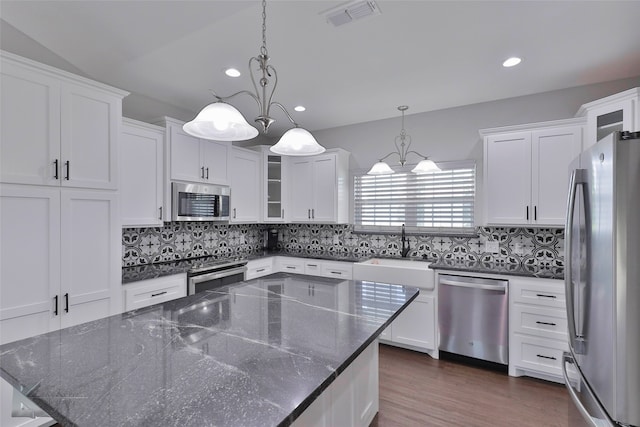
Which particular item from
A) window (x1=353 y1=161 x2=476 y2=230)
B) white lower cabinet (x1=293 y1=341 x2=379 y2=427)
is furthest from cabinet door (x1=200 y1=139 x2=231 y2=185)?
white lower cabinet (x1=293 y1=341 x2=379 y2=427)

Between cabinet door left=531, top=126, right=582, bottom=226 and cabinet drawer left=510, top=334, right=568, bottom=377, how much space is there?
106 cm

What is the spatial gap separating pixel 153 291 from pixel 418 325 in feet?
8.53

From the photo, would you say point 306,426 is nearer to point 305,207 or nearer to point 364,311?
point 364,311

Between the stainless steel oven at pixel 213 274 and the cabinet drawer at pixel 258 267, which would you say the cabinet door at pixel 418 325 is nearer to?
the cabinet drawer at pixel 258 267

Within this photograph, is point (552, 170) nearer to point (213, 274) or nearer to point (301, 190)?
point (301, 190)

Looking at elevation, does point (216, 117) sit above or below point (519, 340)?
above

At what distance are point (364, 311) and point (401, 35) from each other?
6.10 ft

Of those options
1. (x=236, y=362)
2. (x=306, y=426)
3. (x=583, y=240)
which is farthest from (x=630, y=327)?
(x=236, y=362)

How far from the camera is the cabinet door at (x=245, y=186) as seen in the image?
3820mm

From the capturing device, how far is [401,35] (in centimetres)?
210

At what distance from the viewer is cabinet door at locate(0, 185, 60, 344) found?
1830 millimetres

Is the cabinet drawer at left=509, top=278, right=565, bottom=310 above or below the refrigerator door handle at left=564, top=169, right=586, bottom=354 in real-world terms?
below

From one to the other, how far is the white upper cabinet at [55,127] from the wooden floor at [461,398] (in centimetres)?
276

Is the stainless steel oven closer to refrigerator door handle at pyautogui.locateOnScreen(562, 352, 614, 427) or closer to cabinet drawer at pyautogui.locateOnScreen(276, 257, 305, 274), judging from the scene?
cabinet drawer at pyautogui.locateOnScreen(276, 257, 305, 274)
